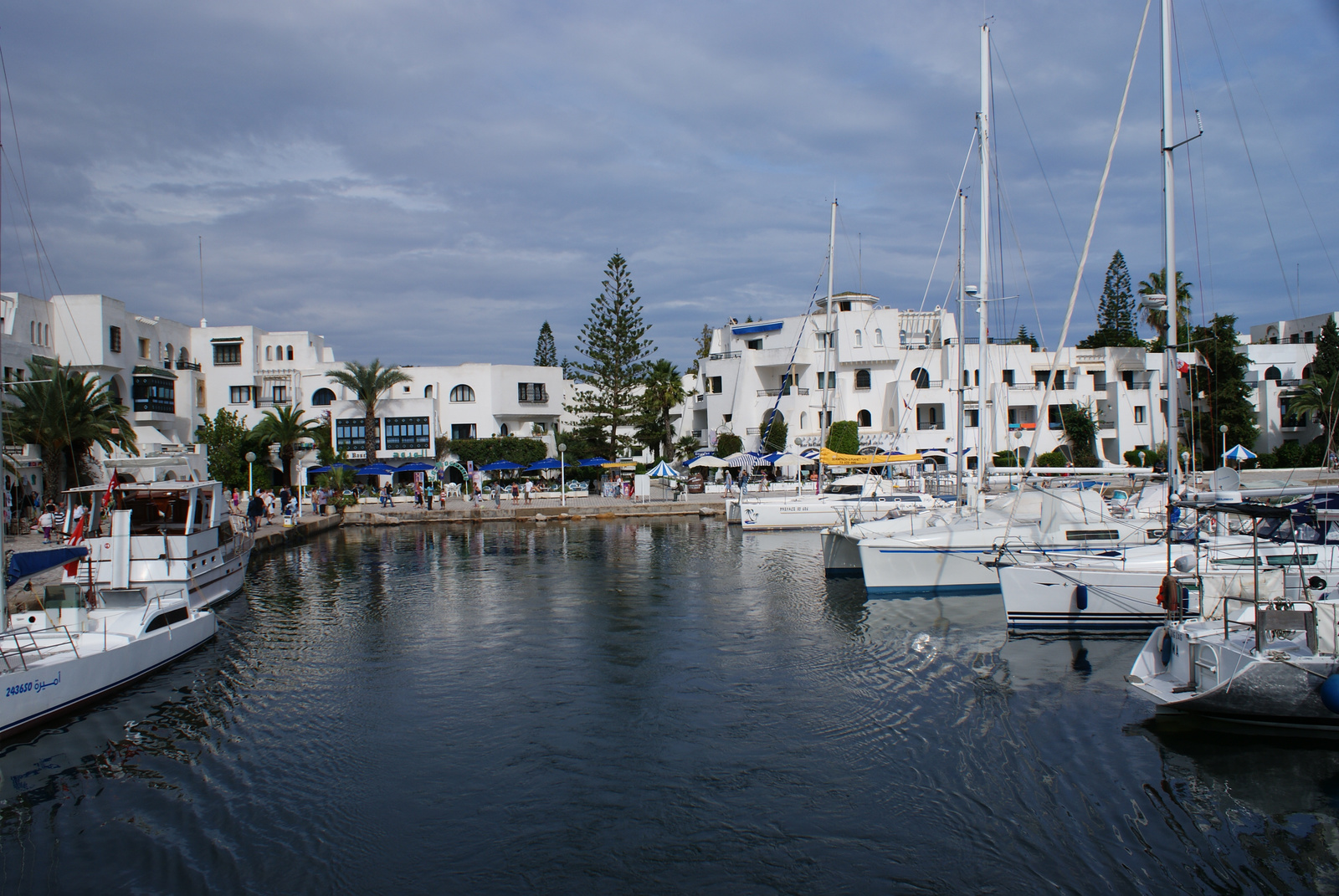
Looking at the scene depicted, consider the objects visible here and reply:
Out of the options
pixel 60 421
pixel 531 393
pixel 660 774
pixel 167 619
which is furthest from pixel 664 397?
pixel 660 774

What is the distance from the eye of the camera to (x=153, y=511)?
1892cm

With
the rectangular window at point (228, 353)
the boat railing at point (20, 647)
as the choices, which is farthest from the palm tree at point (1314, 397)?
the rectangular window at point (228, 353)

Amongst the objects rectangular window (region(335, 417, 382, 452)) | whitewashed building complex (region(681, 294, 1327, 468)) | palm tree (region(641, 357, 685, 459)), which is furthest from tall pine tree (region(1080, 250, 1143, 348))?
rectangular window (region(335, 417, 382, 452))

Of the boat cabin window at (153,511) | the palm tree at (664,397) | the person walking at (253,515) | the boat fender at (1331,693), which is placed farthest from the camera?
the palm tree at (664,397)

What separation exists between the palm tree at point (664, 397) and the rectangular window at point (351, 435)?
17678mm

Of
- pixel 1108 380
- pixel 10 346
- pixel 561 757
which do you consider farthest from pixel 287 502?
pixel 1108 380

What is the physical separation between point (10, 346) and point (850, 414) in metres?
41.1

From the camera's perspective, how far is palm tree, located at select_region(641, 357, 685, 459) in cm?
5706

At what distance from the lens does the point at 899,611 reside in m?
18.5

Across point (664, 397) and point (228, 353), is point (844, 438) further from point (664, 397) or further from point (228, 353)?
point (228, 353)

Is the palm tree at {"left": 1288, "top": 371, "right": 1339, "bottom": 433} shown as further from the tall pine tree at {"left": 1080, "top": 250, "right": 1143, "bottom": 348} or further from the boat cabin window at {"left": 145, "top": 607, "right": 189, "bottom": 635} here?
the boat cabin window at {"left": 145, "top": 607, "right": 189, "bottom": 635}

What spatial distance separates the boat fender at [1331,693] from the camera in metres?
9.45

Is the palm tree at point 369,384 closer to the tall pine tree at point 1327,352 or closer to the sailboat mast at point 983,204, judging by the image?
the sailboat mast at point 983,204

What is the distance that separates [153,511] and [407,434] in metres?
37.2
